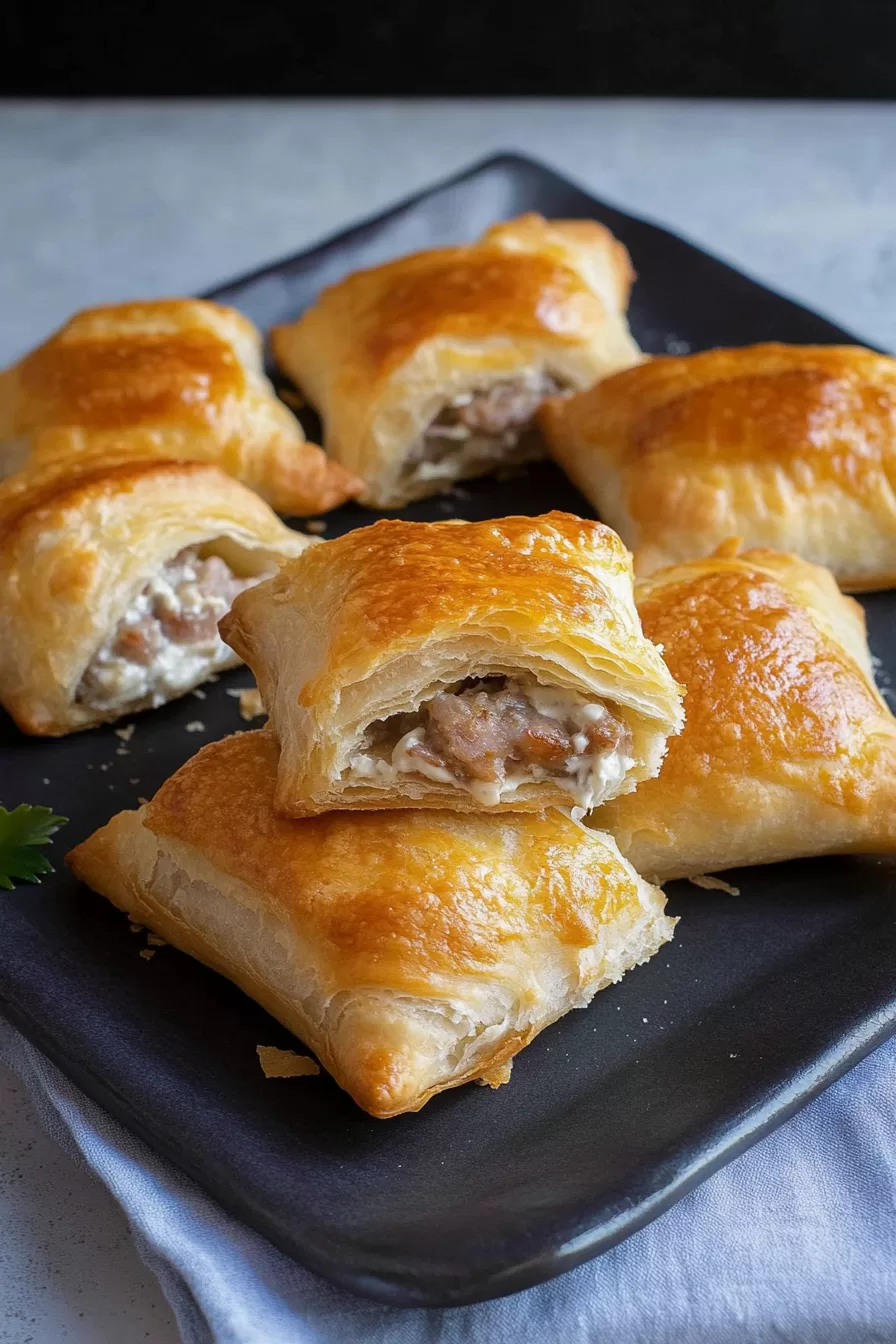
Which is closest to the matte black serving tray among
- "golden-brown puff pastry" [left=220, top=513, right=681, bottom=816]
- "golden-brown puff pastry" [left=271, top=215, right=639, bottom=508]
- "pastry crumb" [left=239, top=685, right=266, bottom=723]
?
"pastry crumb" [left=239, top=685, right=266, bottom=723]

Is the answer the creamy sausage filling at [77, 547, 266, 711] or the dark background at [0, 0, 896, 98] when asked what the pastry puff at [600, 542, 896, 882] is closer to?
the creamy sausage filling at [77, 547, 266, 711]

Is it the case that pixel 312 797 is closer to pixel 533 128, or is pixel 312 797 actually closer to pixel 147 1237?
pixel 147 1237

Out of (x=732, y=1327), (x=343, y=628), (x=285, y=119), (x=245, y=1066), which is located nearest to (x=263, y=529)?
(x=343, y=628)

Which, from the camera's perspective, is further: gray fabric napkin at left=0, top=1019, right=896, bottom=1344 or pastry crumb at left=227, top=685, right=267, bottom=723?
pastry crumb at left=227, top=685, right=267, bottom=723

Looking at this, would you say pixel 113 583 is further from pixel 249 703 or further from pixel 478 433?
pixel 478 433

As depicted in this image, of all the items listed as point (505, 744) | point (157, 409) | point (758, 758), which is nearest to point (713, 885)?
point (758, 758)
